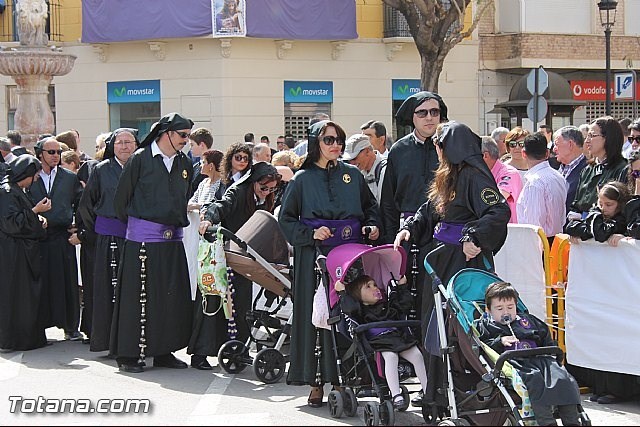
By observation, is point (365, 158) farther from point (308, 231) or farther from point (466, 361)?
point (466, 361)

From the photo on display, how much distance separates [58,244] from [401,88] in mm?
20792

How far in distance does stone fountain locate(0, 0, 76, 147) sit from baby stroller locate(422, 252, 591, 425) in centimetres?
1459

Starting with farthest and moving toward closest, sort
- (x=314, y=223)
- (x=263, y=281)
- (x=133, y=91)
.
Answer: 1. (x=133, y=91)
2. (x=263, y=281)
3. (x=314, y=223)

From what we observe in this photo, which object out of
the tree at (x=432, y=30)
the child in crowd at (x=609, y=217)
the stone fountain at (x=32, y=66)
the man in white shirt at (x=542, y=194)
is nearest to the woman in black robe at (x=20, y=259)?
the man in white shirt at (x=542, y=194)

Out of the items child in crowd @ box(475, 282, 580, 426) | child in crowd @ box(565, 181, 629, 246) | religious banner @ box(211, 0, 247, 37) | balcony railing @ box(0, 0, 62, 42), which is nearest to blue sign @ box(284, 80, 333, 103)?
religious banner @ box(211, 0, 247, 37)

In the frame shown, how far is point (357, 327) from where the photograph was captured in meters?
7.70

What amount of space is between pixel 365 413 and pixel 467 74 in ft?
85.4

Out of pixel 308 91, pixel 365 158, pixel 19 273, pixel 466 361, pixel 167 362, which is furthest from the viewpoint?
pixel 308 91

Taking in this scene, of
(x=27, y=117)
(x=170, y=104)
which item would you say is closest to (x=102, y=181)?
(x=27, y=117)

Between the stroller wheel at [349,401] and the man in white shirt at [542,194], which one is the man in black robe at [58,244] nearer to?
the stroller wheel at [349,401]

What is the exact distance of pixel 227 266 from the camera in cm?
989

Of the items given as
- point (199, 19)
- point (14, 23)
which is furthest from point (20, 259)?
point (14, 23)

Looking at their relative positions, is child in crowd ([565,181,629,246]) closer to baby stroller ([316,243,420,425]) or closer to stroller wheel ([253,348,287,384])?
baby stroller ([316,243,420,425])

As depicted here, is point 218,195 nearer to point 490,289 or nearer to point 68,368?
point 68,368
